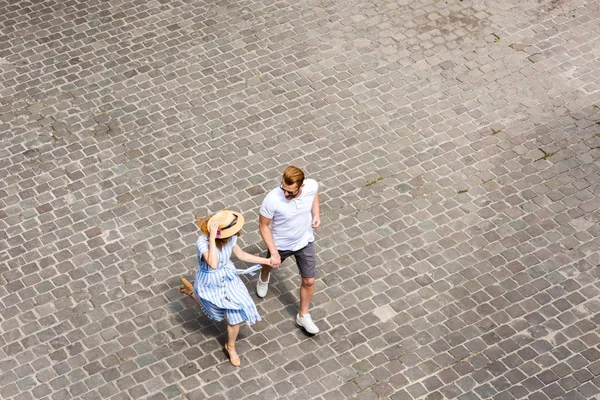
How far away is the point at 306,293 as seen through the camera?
377 inches

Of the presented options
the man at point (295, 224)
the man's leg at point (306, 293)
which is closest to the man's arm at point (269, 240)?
the man at point (295, 224)

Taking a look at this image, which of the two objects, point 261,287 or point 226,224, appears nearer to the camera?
point 226,224

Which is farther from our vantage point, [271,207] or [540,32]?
[540,32]

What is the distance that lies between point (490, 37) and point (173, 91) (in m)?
4.70

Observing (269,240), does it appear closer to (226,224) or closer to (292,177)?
(226,224)

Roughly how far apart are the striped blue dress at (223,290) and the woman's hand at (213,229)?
0.14m

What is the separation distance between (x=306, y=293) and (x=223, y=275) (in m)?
0.99

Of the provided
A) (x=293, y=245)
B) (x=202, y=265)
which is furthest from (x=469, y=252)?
(x=202, y=265)

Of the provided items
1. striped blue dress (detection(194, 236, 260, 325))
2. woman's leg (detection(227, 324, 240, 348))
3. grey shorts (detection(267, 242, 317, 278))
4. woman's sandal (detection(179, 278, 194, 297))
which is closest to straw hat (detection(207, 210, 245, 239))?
striped blue dress (detection(194, 236, 260, 325))

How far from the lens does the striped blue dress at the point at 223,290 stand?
902 cm

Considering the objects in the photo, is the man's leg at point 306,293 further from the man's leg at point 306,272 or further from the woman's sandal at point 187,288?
the woman's sandal at point 187,288

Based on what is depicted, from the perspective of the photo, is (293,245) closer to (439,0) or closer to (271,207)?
(271,207)

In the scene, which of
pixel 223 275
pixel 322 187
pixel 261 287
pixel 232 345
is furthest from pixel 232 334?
pixel 322 187

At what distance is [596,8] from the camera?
14328 mm
